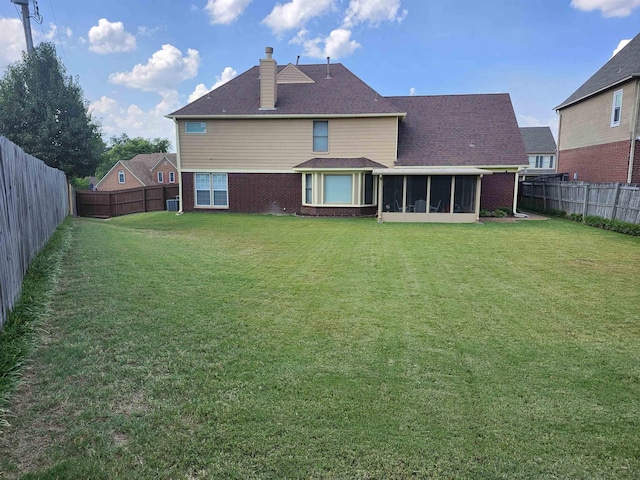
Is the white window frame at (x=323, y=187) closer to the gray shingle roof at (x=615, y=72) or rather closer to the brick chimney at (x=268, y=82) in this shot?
the brick chimney at (x=268, y=82)

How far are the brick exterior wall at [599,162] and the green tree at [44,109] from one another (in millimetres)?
25869

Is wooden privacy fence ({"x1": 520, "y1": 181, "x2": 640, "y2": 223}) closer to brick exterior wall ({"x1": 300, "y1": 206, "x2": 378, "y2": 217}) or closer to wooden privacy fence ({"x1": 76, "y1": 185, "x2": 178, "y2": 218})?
brick exterior wall ({"x1": 300, "y1": 206, "x2": 378, "y2": 217})

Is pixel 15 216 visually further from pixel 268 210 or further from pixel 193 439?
pixel 268 210

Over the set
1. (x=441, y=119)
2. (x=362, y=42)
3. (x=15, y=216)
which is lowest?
(x=15, y=216)

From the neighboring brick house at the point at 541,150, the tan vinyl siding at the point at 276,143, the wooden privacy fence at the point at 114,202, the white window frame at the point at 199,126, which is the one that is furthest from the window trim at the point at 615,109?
the neighboring brick house at the point at 541,150

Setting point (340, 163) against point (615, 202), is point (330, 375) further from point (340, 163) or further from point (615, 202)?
point (340, 163)

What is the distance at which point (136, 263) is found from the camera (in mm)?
8008

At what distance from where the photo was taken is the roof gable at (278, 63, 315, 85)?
70.5 feet

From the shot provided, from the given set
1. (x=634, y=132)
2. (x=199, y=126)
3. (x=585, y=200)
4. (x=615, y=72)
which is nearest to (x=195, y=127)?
(x=199, y=126)

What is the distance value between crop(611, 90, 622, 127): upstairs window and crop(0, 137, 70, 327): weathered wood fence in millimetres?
20968

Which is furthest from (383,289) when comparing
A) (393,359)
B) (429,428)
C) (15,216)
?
A: (15,216)

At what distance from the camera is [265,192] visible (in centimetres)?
2033

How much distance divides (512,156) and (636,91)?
4865 millimetres

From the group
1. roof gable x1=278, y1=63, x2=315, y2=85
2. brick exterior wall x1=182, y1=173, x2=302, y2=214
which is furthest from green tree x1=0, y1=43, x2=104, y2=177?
roof gable x1=278, y1=63, x2=315, y2=85
